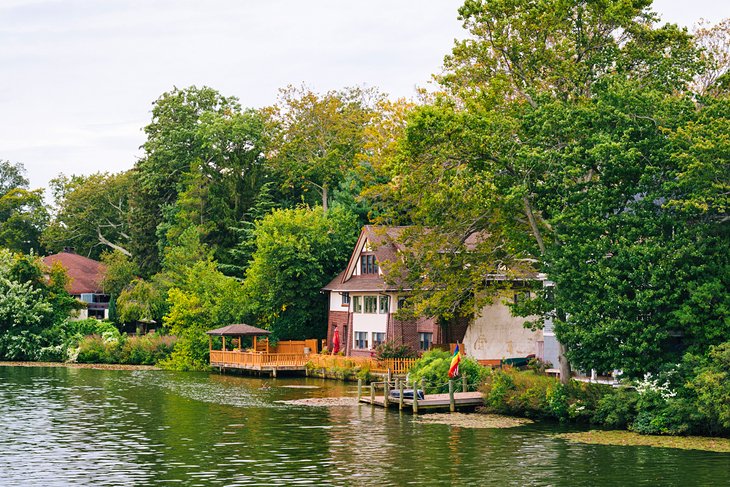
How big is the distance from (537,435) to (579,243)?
28.8 ft

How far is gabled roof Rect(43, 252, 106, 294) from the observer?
115 meters

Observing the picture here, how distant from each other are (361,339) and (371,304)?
10.4ft

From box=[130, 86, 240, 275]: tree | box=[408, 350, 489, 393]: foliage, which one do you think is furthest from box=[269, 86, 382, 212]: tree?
box=[408, 350, 489, 393]: foliage

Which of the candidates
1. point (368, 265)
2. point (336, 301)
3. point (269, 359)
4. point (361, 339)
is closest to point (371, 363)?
point (269, 359)

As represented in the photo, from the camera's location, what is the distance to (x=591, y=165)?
154 feet

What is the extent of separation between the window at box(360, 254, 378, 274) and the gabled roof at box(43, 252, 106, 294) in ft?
137

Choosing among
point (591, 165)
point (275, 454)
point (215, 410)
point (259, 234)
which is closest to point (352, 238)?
point (259, 234)

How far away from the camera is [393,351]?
7194 cm

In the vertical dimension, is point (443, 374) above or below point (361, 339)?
below

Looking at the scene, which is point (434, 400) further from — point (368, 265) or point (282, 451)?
point (368, 265)

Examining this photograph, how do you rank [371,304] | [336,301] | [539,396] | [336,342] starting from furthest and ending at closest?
[336,301]
[336,342]
[371,304]
[539,396]

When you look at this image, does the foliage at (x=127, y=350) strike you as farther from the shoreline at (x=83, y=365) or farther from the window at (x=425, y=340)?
the window at (x=425, y=340)

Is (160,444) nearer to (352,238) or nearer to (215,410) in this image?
(215,410)

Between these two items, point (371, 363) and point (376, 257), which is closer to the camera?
point (371, 363)
